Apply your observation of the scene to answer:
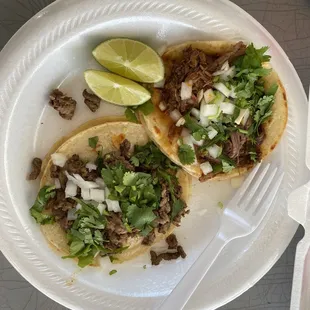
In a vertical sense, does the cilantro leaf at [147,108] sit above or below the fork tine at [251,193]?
above

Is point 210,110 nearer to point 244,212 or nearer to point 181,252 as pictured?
point 244,212

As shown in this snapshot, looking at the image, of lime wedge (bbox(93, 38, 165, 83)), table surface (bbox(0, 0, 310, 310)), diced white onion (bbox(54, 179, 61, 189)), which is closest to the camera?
lime wedge (bbox(93, 38, 165, 83))

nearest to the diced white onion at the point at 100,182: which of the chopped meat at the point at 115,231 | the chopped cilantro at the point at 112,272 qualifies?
the chopped meat at the point at 115,231

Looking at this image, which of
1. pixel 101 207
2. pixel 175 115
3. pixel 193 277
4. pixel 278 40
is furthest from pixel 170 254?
pixel 278 40

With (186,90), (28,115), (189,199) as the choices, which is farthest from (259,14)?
(28,115)

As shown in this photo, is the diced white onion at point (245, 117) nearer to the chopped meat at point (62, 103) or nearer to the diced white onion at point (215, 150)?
the diced white onion at point (215, 150)

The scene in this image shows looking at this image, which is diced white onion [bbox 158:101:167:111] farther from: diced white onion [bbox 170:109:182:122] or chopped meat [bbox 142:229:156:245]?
chopped meat [bbox 142:229:156:245]

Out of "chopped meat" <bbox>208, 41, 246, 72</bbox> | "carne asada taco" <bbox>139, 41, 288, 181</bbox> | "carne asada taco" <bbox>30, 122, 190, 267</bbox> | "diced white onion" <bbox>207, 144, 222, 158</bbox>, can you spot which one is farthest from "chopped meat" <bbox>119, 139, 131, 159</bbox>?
"chopped meat" <bbox>208, 41, 246, 72</bbox>
